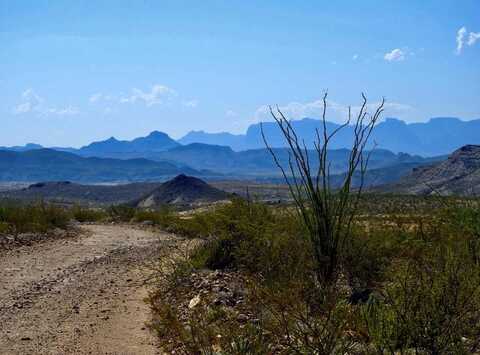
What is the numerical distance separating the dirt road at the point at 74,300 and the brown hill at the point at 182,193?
225 ft

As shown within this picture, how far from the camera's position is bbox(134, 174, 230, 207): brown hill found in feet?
284

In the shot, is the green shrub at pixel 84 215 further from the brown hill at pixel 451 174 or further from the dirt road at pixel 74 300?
A: the brown hill at pixel 451 174

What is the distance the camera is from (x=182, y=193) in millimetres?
90750

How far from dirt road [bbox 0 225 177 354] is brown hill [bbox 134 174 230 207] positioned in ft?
225

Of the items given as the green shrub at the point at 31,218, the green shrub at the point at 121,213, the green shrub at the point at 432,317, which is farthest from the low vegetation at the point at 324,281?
the green shrub at the point at 121,213

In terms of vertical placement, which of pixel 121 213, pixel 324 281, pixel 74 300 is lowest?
pixel 121 213

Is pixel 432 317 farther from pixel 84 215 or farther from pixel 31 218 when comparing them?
pixel 84 215

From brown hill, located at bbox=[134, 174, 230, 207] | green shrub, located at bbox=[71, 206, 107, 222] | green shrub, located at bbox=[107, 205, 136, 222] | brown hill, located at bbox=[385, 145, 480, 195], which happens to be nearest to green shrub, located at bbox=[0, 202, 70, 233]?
green shrub, located at bbox=[71, 206, 107, 222]

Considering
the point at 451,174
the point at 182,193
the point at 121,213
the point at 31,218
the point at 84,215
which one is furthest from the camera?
the point at 451,174

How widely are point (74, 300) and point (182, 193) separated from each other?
8094cm

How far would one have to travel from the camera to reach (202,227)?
16.0 meters

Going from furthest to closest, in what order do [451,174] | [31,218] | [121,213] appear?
[451,174] → [121,213] → [31,218]

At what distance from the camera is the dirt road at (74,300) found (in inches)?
306

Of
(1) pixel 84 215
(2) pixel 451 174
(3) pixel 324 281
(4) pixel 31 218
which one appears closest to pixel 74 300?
(3) pixel 324 281
